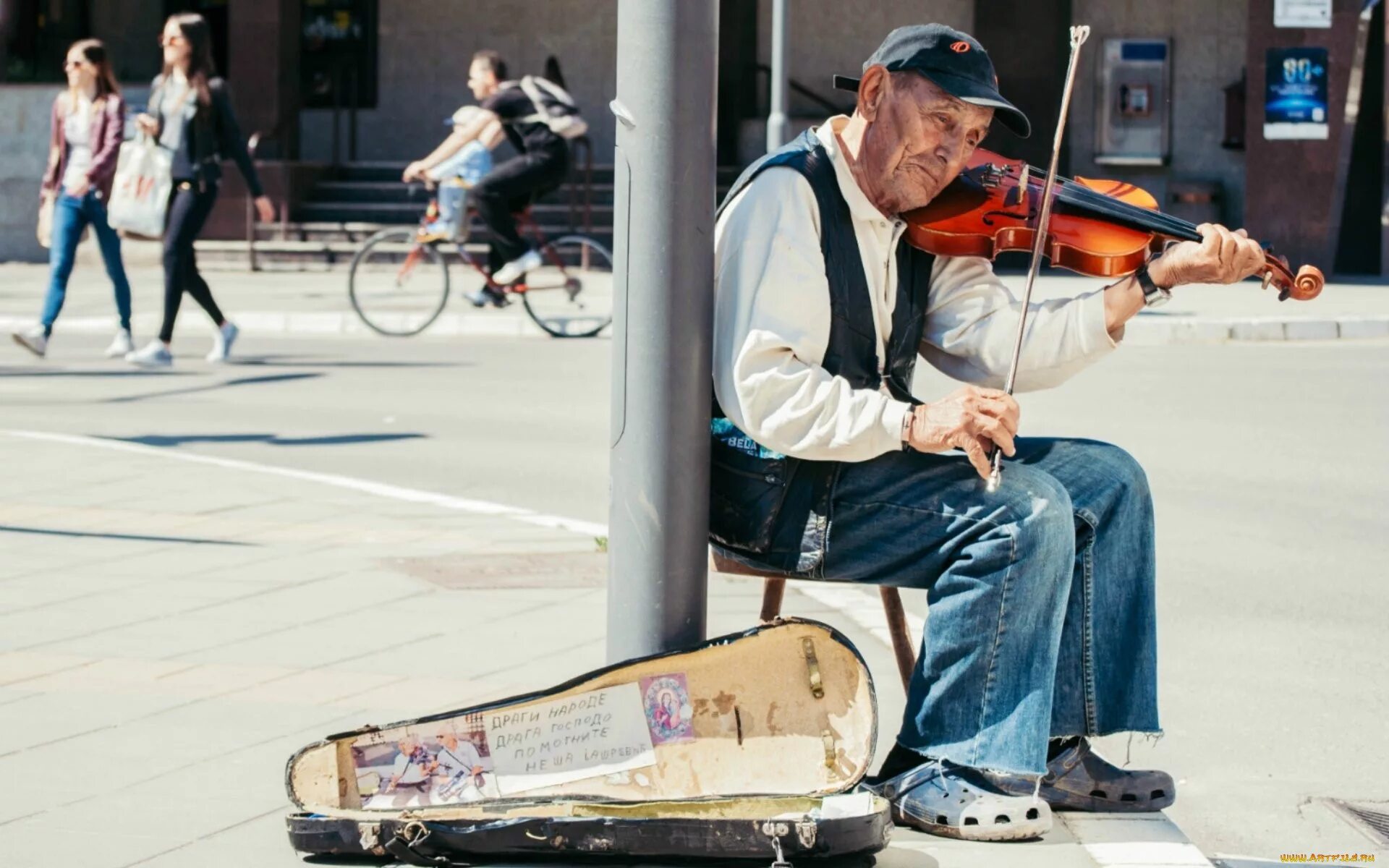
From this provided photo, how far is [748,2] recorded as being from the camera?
2420 centimetres

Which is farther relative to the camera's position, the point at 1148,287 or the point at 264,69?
the point at 264,69

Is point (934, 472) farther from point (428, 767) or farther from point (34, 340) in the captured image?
point (34, 340)

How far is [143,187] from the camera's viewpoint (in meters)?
11.9

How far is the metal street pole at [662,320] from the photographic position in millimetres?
3607

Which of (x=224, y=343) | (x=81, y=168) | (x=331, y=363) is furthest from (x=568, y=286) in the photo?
(x=81, y=168)

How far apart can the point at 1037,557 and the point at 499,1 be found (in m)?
21.6

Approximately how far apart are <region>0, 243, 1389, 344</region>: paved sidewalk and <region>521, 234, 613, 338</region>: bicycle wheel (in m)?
0.23

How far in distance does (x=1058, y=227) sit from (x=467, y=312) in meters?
11.8

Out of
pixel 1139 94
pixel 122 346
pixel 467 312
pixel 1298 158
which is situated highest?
pixel 1139 94

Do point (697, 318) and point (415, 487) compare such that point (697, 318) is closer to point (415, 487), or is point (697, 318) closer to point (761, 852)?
point (761, 852)

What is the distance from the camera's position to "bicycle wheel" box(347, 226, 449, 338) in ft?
47.8

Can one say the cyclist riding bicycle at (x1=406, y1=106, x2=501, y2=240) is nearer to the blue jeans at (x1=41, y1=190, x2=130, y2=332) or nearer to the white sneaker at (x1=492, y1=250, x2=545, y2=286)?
the white sneaker at (x1=492, y1=250, x2=545, y2=286)

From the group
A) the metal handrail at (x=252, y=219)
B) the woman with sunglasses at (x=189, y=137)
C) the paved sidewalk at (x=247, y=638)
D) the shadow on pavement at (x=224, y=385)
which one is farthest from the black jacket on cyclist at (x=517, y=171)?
the metal handrail at (x=252, y=219)

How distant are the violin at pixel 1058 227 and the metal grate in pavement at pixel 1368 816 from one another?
1.07 meters
